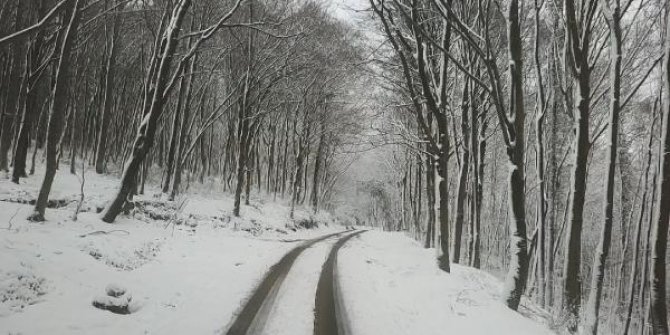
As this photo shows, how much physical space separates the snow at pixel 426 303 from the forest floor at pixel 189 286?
0.02 m

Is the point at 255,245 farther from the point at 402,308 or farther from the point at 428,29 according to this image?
the point at 428,29

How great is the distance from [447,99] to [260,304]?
1160 centimetres

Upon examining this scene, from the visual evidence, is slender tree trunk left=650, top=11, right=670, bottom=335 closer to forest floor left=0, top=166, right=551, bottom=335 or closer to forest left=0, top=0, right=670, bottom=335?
forest left=0, top=0, right=670, bottom=335

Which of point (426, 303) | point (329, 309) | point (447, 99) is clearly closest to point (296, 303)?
point (329, 309)

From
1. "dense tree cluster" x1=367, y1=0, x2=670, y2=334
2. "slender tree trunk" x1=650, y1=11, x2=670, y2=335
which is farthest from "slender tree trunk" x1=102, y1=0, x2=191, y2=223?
"slender tree trunk" x1=650, y1=11, x2=670, y2=335

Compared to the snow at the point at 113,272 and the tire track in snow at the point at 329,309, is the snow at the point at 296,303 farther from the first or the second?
the snow at the point at 113,272

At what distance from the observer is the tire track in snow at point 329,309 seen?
20.8 ft

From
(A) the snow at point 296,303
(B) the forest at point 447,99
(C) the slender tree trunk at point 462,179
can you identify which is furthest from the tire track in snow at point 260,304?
(C) the slender tree trunk at point 462,179

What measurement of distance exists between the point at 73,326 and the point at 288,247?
10.5 m

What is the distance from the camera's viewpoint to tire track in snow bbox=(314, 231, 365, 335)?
20.8 feet

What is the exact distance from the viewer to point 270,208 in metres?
26.6

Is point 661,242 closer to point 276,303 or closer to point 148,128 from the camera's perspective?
point 276,303

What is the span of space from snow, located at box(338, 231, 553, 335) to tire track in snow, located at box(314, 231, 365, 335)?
0.19 meters

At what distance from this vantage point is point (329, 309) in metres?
7.39
